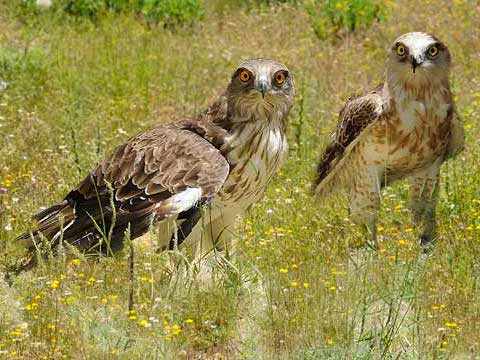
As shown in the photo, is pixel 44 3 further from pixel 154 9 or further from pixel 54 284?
pixel 54 284

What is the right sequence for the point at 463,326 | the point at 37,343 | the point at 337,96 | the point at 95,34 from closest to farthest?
the point at 37,343 < the point at 463,326 < the point at 337,96 < the point at 95,34

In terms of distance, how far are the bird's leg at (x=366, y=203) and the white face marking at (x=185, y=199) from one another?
1820 mm

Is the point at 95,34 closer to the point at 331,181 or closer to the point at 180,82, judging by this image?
the point at 180,82

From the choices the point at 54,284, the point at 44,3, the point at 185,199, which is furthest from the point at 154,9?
the point at 54,284

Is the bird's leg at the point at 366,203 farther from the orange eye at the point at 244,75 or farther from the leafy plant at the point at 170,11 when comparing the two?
the leafy plant at the point at 170,11

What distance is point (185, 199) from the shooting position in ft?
21.2

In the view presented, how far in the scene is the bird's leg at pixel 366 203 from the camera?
800 centimetres

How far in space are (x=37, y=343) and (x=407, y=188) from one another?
3977 millimetres

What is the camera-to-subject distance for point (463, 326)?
6250 mm

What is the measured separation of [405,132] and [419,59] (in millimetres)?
520

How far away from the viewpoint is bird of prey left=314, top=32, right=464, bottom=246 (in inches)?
304

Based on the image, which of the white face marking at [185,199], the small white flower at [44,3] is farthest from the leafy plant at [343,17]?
the white face marking at [185,199]

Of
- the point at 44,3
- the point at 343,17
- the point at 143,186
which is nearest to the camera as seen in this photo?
the point at 143,186

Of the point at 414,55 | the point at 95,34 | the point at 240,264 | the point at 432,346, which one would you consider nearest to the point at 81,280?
the point at 240,264
